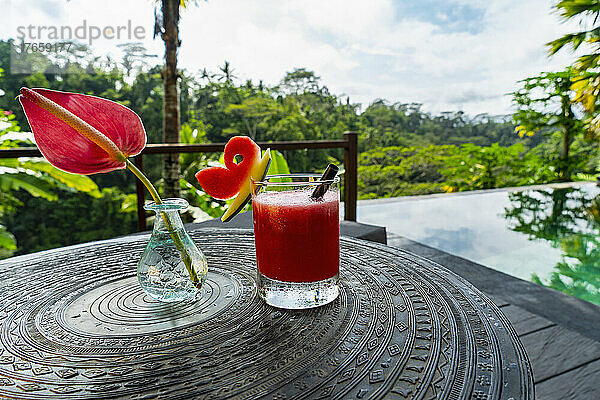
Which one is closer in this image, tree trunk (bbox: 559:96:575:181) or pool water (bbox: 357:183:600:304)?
pool water (bbox: 357:183:600:304)

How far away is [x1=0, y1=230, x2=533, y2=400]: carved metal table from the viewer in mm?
344

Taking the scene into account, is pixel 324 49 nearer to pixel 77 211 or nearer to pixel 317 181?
pixel 77 211

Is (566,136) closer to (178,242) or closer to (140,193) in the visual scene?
(140,193)

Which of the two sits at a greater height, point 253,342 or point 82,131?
point 82,131

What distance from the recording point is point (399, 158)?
487 inches

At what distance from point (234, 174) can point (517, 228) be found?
14.1ft

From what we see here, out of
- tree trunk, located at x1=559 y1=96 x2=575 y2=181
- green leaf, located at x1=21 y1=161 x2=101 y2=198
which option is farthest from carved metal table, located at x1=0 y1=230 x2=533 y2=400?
tree trunk, located at x1=559 y1=96 x2=575 y2=181

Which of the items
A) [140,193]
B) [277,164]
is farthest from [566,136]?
[140,193]

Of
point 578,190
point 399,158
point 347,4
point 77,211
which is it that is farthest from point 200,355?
point 347,4

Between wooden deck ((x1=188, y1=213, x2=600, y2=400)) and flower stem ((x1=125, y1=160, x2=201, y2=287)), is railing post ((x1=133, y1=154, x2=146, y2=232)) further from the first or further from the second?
flower stem ((x1=125, y1=160, x2=201, y2=287))

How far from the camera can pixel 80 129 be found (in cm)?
45

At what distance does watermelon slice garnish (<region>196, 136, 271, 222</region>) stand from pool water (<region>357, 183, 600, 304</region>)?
280 centimetres

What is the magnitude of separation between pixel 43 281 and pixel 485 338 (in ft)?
2.11

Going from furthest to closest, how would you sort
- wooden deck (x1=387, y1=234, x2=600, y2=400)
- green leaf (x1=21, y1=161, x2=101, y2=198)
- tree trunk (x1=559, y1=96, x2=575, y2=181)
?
1. tree trunk (x1=559, y1=96, x2=575, y2=181)
2. green leaf (x1=21, y1=161, x2=101, y2=198)
3. wooden deck (x1=387, y1=234, x2=600, y2=400)
